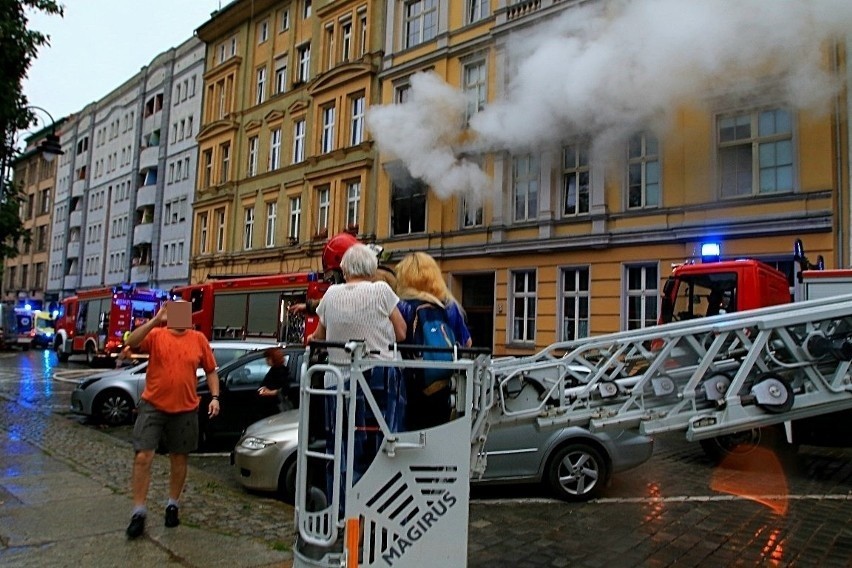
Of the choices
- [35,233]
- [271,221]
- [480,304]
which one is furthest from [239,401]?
[35,233]

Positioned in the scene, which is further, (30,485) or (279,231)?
(279,231)

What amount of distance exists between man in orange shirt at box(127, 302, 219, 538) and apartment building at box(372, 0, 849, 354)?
467 inches

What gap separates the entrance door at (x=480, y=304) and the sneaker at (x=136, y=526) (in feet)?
49.5

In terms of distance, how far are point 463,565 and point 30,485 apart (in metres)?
5.38

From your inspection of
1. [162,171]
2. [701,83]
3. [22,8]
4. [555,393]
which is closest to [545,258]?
[701,83]

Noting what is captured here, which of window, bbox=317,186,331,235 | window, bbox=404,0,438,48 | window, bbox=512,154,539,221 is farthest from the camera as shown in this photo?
window, bbox=317,186,331,235

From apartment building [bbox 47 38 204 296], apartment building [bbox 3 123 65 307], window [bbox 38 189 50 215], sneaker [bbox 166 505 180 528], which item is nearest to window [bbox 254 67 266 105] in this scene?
apartment building [bbox 47 38 204 296]

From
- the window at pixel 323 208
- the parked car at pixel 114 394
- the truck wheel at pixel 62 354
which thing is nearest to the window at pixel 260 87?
the window at pixel 323 208

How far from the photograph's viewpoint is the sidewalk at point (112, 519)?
4.68 meters

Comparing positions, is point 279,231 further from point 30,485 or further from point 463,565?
point 463,565

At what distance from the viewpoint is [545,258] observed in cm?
1789

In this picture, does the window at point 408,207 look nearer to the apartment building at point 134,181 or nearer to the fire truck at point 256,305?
the fire truck at point 256,305

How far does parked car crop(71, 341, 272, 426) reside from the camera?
10.8 metres

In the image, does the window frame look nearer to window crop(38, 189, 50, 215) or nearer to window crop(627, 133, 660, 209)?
window crop(627, 133, 660, 209)
